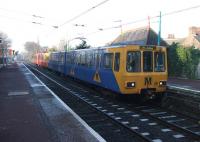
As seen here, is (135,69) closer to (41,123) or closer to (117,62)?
(117,62)

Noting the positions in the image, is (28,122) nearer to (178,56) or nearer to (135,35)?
(178,56)

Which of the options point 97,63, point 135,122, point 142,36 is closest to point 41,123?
Answer: point 135,122

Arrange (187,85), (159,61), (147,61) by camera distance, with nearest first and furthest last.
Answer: (147,61) < (159,61) < (187,85)

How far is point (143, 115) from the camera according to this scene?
510 inches

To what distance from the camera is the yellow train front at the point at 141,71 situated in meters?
14.6

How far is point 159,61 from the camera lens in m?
15.4

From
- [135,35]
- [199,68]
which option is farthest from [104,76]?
[135,35]

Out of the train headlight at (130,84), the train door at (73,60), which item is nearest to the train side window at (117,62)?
the train headlight at (130,84)

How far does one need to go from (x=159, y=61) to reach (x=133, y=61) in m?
1.33

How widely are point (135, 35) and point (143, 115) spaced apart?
35557 mm

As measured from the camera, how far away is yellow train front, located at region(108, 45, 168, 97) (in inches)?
576

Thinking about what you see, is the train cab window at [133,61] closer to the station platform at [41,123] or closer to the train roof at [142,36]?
A: the station platform at [41,123]

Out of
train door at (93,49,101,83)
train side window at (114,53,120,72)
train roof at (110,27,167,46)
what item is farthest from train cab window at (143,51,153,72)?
train roof at (110,27,167,46)

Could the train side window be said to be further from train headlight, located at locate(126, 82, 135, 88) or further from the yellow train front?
train headlight, located at locate(126, 82, 135, 88)
